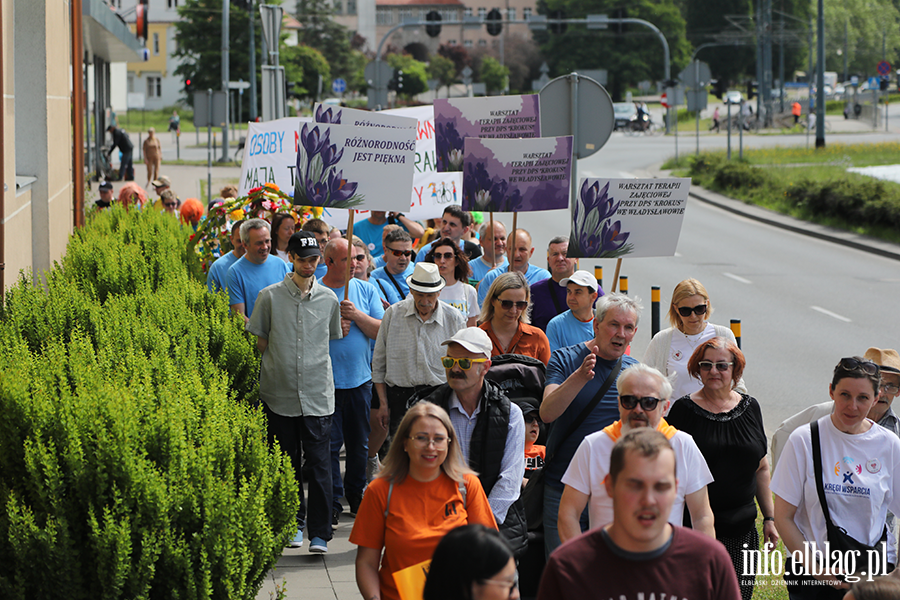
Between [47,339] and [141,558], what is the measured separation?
2.20m

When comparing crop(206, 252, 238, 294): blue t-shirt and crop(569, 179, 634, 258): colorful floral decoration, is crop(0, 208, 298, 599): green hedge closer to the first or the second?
crop(206, 252, 238, 294): blue t-shirt

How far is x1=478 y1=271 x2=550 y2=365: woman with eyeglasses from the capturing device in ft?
22.3

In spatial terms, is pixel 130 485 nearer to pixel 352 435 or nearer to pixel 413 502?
pixel 413 502

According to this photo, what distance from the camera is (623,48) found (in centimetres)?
11156

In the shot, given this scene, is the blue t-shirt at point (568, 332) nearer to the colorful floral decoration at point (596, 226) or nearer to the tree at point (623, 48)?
the colorful floral decoration at point (596, 226)

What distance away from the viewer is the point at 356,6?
152 m

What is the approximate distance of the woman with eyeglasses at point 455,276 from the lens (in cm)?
805

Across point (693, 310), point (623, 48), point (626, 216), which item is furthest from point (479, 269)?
point (623, 48)

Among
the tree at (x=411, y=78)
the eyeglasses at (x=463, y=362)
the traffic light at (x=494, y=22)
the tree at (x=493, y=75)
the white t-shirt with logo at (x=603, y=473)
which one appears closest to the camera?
the white t-shirt with logo at (x=603, y=473)

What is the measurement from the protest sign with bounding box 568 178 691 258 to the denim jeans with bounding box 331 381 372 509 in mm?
1934

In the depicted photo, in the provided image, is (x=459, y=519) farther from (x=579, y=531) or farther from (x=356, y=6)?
(x=356, y=6)

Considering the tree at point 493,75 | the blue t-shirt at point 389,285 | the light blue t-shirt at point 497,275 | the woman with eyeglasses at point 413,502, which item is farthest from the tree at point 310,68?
the woman with eyeglasses at point 413,502

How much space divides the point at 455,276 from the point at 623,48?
107650mm

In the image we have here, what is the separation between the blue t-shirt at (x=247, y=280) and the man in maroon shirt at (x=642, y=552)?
218 inches
